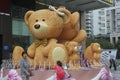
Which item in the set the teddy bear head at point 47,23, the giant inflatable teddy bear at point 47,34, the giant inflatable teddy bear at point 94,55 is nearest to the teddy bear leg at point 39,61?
the giant inflatable teddy bear at point 47,34

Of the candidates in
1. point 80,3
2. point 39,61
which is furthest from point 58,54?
point 80,3

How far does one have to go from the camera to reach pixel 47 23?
1455 centimetres

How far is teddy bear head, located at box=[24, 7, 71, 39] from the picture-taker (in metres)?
14.4

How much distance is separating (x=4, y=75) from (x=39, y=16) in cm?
282

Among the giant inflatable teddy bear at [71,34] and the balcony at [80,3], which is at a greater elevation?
the balcony at [80,3]

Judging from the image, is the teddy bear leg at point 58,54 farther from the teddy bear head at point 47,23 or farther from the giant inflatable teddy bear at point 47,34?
the teddy bear head at point 47,23

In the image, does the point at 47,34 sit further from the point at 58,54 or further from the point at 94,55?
the point at 94,55

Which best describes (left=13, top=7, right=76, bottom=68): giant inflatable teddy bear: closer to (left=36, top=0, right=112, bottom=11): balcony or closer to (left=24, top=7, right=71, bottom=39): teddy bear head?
(left=24, top=7, right=71, bottom=39): teddy bear head

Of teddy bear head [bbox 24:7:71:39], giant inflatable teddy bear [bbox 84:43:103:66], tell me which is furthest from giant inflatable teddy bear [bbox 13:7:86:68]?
giant inflatable teddy bear [bbox 84:43:103:66]

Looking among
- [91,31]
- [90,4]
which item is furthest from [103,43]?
[91,31]

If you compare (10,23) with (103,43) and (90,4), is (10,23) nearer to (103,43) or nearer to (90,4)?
(90,4)

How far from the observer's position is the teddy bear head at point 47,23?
567 inches

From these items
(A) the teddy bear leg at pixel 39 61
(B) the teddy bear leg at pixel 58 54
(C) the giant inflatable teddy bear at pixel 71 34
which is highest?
(C) the giant inflatable teddy bear at pixel 71 34

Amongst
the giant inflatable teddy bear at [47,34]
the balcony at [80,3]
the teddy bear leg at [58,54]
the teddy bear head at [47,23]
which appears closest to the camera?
the teddy bear leg at [58,54]
